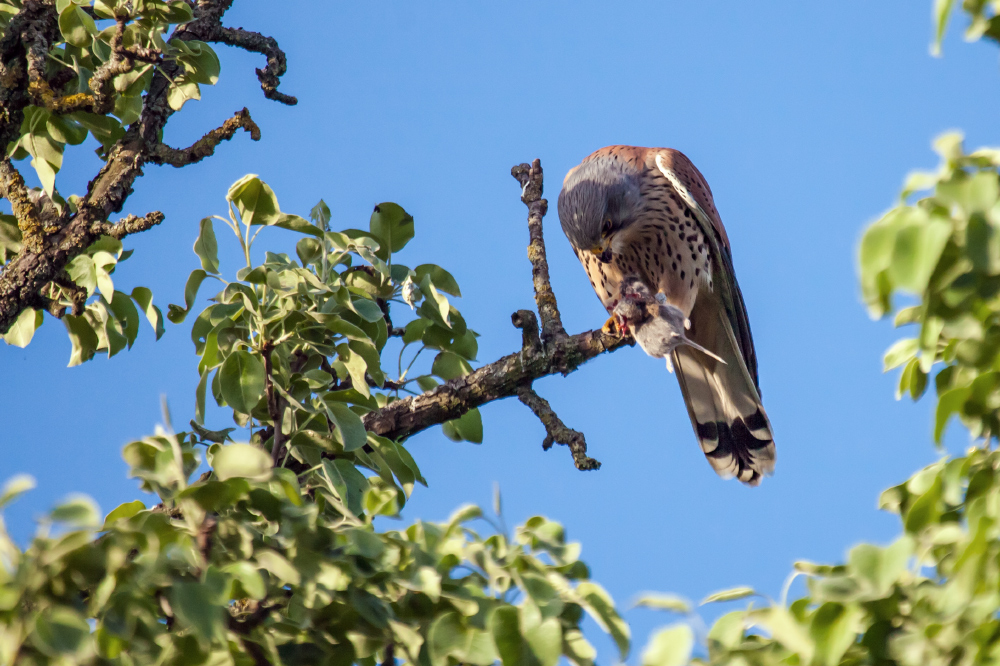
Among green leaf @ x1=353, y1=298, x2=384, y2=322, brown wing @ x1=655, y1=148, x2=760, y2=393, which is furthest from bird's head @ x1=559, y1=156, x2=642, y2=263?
green leaf @ x1=353, y1=298, x2=384, y2=322

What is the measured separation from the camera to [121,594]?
127cm

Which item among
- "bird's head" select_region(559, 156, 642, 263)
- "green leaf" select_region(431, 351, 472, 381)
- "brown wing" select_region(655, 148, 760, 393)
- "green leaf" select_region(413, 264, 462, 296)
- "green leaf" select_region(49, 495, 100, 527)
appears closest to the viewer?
"green leaf" select_region(49, 495, 100, 527)

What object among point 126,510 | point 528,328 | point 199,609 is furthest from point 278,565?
point 528,328

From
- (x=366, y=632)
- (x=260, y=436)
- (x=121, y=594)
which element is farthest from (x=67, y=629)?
(x=260, y=436)

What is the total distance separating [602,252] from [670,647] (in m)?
3.28

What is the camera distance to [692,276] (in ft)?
14.9

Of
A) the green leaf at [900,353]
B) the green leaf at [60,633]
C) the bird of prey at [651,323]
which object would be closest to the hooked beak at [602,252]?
the bird of prey at [651,323]

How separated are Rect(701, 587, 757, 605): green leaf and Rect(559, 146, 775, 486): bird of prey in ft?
10.1

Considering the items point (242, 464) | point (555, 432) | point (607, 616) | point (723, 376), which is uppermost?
point (723, 376)

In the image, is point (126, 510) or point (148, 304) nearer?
point (126, 510)

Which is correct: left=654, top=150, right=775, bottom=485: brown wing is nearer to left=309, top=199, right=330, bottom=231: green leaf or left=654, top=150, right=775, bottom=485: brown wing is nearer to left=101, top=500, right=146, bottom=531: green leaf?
left=309, top=199, right=330, bottom=231: green leaf

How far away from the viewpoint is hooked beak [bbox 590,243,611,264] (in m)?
4.35

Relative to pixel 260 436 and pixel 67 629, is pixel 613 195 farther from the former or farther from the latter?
pixel 67 629

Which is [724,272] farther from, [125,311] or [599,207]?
[125,311]
